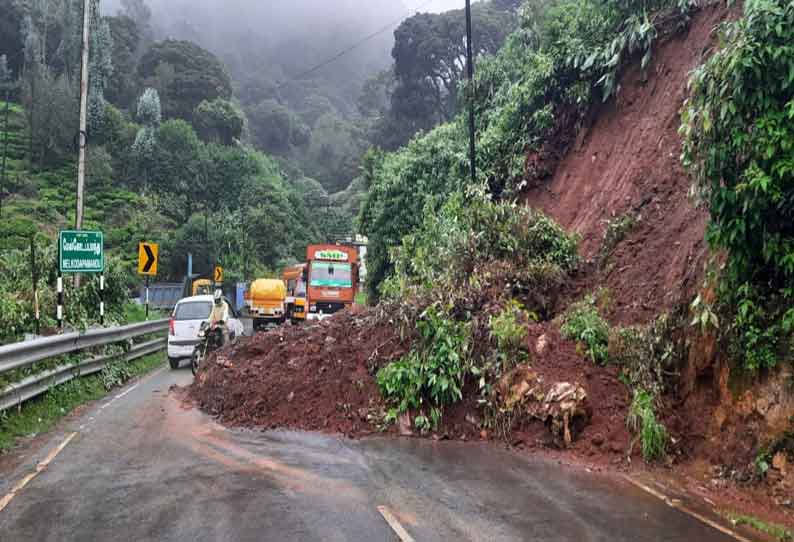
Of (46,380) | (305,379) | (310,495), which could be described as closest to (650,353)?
(310,495)

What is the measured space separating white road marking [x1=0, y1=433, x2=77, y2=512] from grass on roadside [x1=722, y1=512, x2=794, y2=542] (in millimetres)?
6692

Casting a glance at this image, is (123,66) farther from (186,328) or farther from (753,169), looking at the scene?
(753,169)

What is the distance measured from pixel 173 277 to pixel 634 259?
5014 centimetres

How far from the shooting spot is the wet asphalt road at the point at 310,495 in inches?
242

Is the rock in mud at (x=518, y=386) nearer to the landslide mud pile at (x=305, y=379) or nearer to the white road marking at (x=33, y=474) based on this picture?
the landslide mud pile at (x=305, y=379)

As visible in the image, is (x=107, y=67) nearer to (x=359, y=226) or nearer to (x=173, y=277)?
(x=173, y=277)

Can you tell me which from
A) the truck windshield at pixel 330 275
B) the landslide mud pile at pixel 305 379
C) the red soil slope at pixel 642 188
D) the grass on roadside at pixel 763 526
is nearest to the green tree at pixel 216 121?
the truck windshield at pixel 330 275

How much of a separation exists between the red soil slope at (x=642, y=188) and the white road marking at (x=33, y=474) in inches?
324

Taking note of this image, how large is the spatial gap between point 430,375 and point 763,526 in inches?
194

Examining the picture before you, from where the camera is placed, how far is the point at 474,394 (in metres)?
10.5

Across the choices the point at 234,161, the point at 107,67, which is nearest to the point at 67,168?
the point at 234,161

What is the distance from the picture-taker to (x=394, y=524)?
6301 millimetres

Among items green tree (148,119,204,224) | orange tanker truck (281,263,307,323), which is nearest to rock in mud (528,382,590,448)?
orange tanker truck (281,263,307,323)

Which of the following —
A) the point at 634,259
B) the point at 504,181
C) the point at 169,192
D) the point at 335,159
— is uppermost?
the point at 335,159
